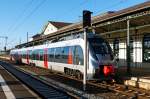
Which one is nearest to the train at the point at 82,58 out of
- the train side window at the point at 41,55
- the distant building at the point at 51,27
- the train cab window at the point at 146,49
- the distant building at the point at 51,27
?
the train side window at the point at 41,55

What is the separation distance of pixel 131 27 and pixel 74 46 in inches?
256

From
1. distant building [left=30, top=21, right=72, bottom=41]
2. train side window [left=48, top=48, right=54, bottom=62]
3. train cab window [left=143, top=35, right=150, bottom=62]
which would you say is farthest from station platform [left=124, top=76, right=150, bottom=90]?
distant building [left=30, top=21, right=72, bottom=41]

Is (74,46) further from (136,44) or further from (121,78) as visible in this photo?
(136,44)

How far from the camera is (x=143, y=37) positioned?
101 feet

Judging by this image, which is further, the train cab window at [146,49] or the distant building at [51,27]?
the distant building at [51,27]

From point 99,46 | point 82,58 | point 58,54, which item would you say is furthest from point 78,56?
point 58,54

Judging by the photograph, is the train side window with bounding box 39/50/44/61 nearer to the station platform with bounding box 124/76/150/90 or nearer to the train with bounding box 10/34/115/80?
the train with bounding box 10/34/115/80

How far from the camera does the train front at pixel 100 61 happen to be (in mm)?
20234

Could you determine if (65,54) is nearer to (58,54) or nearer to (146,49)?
(58,54)

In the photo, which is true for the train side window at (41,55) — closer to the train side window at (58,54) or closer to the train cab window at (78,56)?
the train side window at (58,54)

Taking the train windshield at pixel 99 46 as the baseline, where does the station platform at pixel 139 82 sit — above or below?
below

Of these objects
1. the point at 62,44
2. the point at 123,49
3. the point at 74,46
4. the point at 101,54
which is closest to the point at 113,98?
the point at 101,54

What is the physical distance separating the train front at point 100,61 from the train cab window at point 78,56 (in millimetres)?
1152

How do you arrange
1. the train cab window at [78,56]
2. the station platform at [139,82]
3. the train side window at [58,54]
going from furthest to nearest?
the train side window at [58,54] → the train cab window at [78,56] → the station platform at [139,82]
